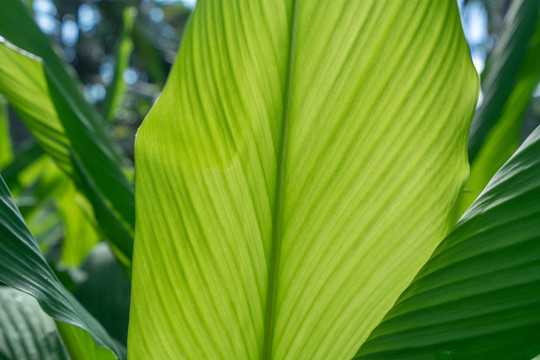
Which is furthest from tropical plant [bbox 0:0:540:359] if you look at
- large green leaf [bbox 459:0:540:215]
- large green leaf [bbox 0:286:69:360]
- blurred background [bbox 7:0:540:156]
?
blurred background [bbox 7:0:540:156]

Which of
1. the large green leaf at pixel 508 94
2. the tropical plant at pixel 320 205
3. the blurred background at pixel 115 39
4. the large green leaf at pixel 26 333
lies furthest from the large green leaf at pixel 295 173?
the blurred background at pixel 115 39

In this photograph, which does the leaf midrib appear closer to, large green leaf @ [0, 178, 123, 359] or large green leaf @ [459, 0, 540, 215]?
large green leaf @ [0, 178, 123, 359]

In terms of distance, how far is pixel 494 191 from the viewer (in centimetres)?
30

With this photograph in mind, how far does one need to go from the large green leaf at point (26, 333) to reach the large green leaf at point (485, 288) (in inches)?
12.6

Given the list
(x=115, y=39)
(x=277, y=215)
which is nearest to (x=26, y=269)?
(x=277, y=215)

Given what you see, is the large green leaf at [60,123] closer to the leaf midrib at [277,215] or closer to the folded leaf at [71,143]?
the folded leaf at [71,143]

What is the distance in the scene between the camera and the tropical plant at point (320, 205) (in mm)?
298

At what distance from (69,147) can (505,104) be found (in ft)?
1.68

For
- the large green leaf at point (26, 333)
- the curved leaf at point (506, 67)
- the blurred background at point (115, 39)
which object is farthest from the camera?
the blurred background at point (115, 39)

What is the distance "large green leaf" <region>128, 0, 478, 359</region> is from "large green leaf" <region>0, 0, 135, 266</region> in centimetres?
20

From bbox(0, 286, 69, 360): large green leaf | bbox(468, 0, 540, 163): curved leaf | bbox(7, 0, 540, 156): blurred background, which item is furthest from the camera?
bbox(7, 0, 540, 156): blurred background

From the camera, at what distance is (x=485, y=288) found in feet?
0.95

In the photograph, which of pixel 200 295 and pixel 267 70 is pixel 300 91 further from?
pixel 200 295

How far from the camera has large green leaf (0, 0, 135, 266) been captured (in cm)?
49
